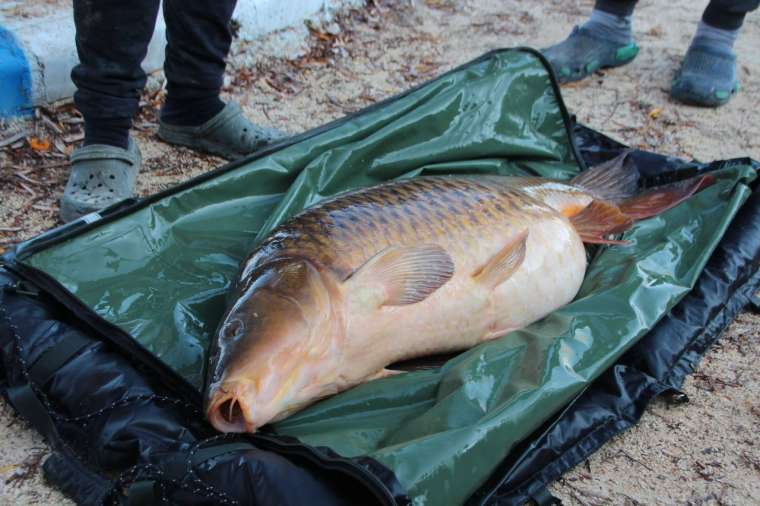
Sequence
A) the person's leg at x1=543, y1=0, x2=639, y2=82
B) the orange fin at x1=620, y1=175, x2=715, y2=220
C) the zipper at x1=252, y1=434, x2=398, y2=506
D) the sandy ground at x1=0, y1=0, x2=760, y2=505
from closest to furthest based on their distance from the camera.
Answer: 1. the zipper at x1=252, y1=434, x2=398, y2=506
2. the sandy ground at x1=0, y1=0, x2=760, y2=505
3. the orange fin at x1=620, y1=175, x2=715, y2=220
4. the person's leg at x1=543, y1=0, x2=639, y2=82

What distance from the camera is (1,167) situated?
11.7 ft

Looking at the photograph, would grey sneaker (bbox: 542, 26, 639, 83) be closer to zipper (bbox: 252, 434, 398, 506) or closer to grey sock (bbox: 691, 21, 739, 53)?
grey sock (bbox: 691, 21, 739, 53)

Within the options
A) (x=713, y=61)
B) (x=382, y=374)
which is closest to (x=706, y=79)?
(x=713, y=61)

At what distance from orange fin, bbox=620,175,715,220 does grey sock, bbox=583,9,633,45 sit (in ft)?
6.99

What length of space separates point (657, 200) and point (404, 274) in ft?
4.27

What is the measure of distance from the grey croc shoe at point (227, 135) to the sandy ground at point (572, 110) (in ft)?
0.25

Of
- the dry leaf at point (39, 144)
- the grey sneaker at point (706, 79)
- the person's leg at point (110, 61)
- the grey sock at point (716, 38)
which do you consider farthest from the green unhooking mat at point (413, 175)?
the grey sock at point (716, 38)

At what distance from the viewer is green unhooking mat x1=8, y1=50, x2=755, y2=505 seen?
204cm

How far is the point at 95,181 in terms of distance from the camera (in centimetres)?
328

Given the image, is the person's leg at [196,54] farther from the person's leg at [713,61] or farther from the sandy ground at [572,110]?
the person's leg at [713,61]

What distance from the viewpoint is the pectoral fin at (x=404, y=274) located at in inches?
86.3

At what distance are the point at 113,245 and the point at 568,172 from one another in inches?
73.8

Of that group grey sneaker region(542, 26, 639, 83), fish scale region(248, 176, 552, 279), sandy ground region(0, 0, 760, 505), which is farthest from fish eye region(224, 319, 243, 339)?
grey sneaker region(542, 26, 639, 83)

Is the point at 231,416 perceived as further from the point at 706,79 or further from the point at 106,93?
the point at 706,79
